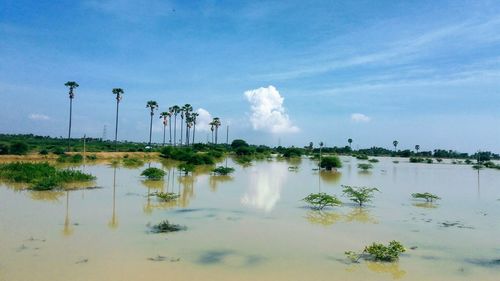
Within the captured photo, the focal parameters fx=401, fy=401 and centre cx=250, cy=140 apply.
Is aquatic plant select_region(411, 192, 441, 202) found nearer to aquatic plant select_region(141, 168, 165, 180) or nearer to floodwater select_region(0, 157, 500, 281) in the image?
floodwater select_region(0, 157, 500, 281)

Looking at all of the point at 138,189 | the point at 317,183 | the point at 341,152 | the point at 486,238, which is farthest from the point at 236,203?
the point at 341,152

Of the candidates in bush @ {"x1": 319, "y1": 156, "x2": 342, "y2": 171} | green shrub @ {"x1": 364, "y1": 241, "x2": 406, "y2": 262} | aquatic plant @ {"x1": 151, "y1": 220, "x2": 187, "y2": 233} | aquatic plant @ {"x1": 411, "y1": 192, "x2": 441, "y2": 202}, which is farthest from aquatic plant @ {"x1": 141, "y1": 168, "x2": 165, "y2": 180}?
bush @ {"x1": 319, "y1": 156, "x2": 342, "y2": 171}

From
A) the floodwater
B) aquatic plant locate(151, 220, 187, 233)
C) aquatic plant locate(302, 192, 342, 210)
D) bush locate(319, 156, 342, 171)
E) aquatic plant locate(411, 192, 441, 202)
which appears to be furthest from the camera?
bush locate(319, 156, 342, 171)

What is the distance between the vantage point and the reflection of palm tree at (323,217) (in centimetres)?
1442

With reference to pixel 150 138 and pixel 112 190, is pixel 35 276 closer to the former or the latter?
pixel 112 190

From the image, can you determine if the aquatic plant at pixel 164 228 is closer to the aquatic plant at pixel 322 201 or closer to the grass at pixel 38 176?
the aquatic plant at pixel 322 201

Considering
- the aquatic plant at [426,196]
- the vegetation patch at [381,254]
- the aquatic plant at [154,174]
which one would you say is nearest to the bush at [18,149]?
the aquatic plant at [154,174]

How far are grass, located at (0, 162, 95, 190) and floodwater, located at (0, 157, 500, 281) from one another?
105cm

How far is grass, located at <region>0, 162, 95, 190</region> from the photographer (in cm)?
1983

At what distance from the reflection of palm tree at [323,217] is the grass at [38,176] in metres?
12.8

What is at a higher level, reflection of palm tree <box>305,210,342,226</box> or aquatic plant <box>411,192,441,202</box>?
aquatic plant <box>411,192,441,202</box>

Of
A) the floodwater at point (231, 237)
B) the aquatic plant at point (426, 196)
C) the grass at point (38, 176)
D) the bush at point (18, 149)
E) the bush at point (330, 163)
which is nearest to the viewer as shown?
the floodwater at point (231, 237)

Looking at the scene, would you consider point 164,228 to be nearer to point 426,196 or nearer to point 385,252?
point 385,252

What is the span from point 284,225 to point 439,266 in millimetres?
5188
